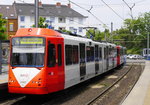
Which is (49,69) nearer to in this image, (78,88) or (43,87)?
(43,87)

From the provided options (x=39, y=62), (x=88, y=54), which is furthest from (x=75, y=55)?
(x=39, y=62)

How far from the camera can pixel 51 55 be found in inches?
473

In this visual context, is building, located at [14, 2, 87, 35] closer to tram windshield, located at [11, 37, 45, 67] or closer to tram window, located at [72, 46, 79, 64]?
tram window, located at [72, 46, 79, 64]

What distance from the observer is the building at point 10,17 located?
68963 mm

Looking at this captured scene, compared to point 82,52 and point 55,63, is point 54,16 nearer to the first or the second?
point 82,52

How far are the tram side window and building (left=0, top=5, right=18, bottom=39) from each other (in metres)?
57.5

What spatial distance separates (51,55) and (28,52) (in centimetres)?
89

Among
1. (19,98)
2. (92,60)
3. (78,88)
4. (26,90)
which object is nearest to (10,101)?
(19,98)

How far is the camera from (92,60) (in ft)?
61.8

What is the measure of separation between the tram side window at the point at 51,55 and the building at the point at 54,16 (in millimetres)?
63848

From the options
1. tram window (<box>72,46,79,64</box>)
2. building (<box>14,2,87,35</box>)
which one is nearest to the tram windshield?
tram window (<box>72,46,79,64</box>)

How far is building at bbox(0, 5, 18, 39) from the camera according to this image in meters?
69.0

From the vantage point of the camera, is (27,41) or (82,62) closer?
(27,41)

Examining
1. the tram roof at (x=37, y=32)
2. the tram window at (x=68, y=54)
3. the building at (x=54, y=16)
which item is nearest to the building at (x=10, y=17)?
the building at (x=54, y=16)
